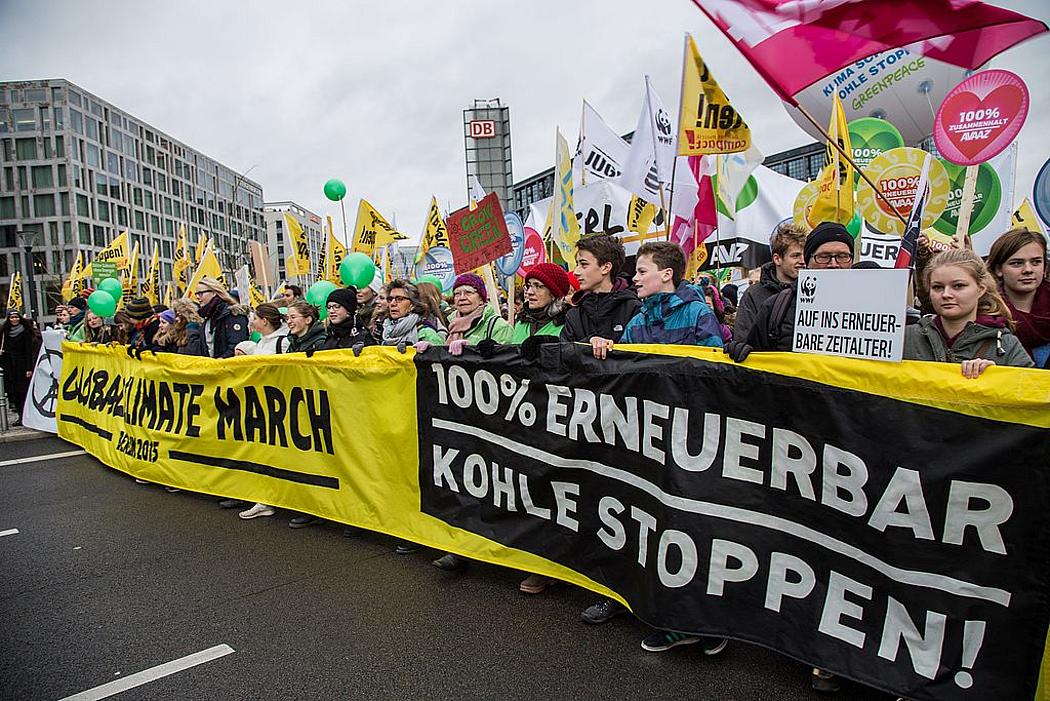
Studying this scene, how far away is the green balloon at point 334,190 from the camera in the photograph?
1230cm

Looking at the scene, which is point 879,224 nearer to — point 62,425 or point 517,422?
point 517,422

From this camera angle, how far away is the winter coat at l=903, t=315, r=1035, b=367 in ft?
8.39

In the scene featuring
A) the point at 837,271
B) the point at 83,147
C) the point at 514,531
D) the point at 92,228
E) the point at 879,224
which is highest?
the point at 83,147

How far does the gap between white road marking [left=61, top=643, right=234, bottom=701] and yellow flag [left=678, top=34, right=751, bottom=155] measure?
481cm

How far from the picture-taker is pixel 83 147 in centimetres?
7819

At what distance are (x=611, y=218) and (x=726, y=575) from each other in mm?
7933

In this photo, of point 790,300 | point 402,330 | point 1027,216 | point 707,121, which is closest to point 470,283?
point 402,330

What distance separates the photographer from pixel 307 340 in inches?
207

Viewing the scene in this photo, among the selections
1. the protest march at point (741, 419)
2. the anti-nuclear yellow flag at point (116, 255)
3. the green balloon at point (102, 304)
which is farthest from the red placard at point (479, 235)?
the anti-nuclear yellow flag at point (116, 255)

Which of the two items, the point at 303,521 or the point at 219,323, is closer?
the point at 303,521

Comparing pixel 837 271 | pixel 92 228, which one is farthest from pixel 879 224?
pixel 92 228

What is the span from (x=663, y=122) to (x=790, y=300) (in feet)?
19.6

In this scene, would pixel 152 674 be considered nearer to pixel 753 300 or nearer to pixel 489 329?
pixel 489 329

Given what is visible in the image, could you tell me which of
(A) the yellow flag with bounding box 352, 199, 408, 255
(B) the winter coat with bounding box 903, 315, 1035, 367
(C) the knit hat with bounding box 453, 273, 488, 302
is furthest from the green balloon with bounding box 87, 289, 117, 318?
(B) the winter coat with bounding box 903, 315, 1035, 367
